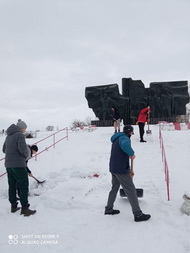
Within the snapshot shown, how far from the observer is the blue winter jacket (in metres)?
4.18

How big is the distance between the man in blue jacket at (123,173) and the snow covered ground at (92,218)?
0.18m

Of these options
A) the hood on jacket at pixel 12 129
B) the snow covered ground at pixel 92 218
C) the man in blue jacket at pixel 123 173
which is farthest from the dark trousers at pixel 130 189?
the hood on jacket at pixel 12 129

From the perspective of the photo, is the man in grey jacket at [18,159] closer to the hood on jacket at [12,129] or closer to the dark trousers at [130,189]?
the hood on jacket at [12,129]

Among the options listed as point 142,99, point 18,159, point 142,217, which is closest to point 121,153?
point 142,217

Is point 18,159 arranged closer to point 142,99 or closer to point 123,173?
point 123,173

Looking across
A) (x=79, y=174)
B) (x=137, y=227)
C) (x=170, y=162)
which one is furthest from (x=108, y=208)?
(x=170, y=162)

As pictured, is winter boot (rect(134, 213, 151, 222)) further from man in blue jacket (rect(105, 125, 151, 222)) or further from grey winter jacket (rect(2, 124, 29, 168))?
grey winter jacket (rect(2, 124, 29, 168))

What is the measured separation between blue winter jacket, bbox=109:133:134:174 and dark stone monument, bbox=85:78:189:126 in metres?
18.9

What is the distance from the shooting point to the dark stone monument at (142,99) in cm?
2297

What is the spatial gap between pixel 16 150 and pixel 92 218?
2060 millimetres

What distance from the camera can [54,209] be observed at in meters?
4.79

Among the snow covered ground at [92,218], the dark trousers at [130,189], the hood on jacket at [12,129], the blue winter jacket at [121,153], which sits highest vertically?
the hood on jacket at [12,129]

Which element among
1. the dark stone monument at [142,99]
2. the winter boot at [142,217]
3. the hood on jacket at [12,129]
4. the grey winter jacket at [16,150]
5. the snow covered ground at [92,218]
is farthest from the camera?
the dark stone monument at [142,99]

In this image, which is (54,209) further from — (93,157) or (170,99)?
(170,99)
